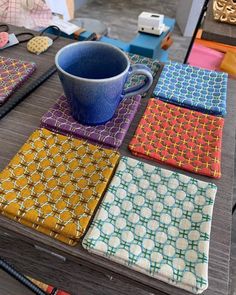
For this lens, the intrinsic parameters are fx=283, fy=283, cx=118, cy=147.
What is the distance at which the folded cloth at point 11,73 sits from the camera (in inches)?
17.7

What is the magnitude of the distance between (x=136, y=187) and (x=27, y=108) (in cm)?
22

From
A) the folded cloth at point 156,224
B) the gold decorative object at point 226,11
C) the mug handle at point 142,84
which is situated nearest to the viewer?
the folded cloth at point 156,224

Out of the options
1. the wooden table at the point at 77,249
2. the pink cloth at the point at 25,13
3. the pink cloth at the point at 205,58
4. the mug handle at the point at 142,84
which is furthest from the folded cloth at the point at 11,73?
the pink cloth at the point at 205,58

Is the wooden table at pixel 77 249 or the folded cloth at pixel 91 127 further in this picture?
the folded cloth at pixel 91 127

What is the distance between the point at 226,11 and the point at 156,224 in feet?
2.28

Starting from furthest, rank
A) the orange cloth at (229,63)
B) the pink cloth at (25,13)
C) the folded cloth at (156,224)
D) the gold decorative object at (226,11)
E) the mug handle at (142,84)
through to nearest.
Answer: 1. the orange cloth at (229,63)
2. the pink cloth at (25,13)
3. the gold decorative object at (226,11)
4. the mug handle at (142,84)
5. the folded cloth at (156,224)

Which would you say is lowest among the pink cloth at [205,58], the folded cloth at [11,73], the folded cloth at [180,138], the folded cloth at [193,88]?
the pink cloth at [205,58]

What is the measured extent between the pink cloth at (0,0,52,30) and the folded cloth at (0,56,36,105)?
499 mm

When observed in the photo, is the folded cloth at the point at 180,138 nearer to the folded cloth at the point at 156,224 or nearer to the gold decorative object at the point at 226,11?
the folded cloth at the point at 156,224

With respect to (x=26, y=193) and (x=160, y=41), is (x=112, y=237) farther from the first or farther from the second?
(x=160, y=41)

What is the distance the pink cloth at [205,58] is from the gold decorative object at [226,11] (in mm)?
297

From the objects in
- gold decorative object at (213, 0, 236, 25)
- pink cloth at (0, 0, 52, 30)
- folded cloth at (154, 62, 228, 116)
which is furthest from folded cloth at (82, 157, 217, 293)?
pink cloth at (0, 0, 52, 30)

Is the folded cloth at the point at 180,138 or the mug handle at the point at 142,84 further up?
the mug handle at the point at 142,84

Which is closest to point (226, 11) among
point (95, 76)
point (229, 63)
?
point (229, 63)
